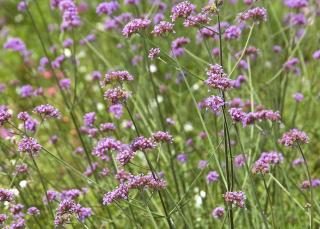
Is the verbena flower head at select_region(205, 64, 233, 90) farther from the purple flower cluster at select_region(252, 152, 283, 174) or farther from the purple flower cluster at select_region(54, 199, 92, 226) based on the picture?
the purple flower cluster at select_region(54, 199, 92, 226)

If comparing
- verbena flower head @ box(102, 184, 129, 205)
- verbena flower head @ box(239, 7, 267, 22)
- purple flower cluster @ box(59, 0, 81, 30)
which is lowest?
verbena flower head @ box(102, 184, 129, 205)

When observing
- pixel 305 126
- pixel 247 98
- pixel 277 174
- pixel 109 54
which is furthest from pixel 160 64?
pixel 277 174

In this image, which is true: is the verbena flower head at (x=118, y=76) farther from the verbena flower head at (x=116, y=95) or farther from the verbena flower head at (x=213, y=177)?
the verbena flower head at (x=213, y=177)

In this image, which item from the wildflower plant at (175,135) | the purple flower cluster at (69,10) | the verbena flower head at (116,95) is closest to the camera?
the verbena flower head at (116,95)

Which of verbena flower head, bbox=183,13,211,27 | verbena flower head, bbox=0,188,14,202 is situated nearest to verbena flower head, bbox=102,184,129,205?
verbena flower head, bbox=0,188,14,202

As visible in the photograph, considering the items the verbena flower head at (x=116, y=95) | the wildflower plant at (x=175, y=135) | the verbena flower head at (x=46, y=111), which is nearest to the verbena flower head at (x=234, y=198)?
the wildflower plant at (x=175, y=135)

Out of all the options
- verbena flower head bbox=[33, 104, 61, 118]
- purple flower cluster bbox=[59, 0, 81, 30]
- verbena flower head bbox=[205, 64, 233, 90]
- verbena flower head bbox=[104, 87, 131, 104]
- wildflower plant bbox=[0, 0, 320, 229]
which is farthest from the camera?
purple flower cluster bbox=[59, 0, 81, 30]

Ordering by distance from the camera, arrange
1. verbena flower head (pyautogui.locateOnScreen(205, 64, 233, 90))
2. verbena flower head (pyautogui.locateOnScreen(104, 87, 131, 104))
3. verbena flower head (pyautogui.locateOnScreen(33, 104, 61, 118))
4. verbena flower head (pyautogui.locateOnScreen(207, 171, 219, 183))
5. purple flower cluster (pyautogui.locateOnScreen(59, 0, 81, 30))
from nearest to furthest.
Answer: verbena flower head (pyautogui.locateOnScreen(205, 64, 233, 90)), verbena flower head (pyautogui.locateOnScreen(104, 87, 131, 104)), verbena flower head (pyautogui.locateOnScreen(33, 104, 61, 118)), verbena flower head (pyautogui.locateOnScreen(207, 171, 219, 183)), purple flower cluster (pyautogui.locateOnScreen(59, 0, 81, 30))

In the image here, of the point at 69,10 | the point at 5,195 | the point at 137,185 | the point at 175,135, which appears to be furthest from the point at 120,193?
the point at 175,135

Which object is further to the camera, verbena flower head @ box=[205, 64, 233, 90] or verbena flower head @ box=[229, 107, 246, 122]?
verbena flower head @ box=[229, 107, 246, 122]

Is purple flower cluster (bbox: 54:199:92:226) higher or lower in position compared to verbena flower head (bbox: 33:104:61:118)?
lower

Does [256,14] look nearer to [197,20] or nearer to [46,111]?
[197,20]

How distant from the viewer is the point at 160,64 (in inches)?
220

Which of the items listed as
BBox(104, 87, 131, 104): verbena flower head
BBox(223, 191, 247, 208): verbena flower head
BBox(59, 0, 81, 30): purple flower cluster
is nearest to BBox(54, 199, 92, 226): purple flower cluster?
BBox(104, 87, 131, 104): verbena flower head
